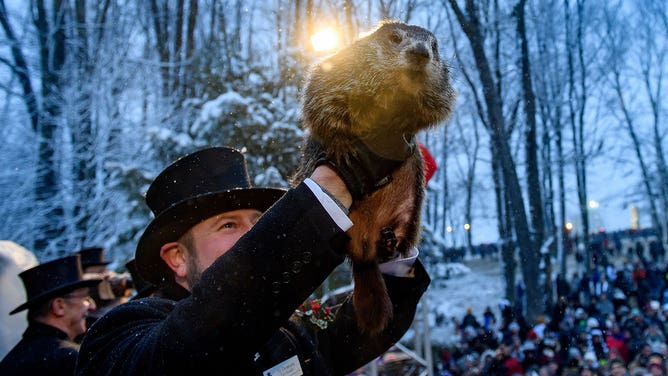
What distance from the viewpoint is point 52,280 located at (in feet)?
12.0

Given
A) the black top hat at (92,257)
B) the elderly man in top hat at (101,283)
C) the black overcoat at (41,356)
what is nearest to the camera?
the black overcoat at (41,356)

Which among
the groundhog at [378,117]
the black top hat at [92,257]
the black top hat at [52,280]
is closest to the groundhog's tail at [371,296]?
the groundhog at [378,117]

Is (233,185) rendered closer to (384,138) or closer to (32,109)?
(384,138)

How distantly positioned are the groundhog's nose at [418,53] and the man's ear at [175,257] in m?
1.22

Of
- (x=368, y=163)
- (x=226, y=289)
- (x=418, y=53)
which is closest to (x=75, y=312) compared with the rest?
(x=226, y=289)

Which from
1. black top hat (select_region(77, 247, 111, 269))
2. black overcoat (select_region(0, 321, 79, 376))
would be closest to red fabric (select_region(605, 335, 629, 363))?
black top hat (select_region(77, 247, 111, 269))

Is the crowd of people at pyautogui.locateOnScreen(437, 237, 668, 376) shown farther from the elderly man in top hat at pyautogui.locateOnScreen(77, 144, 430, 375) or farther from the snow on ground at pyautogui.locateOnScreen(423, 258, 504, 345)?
the elderly man in top hat at pyautogui.locateOnScreen(77, 144, 430, 375)

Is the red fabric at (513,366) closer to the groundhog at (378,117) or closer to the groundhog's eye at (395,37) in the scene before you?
the groundhog at (378,117)

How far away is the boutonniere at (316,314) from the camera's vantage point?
88.4 inches

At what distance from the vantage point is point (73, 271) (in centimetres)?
381

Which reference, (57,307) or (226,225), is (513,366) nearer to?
(57,307)

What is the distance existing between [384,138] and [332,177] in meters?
0.17

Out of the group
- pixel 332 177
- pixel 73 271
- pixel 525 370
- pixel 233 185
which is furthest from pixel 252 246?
pixel 525 370

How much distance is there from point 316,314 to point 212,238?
654 mm
